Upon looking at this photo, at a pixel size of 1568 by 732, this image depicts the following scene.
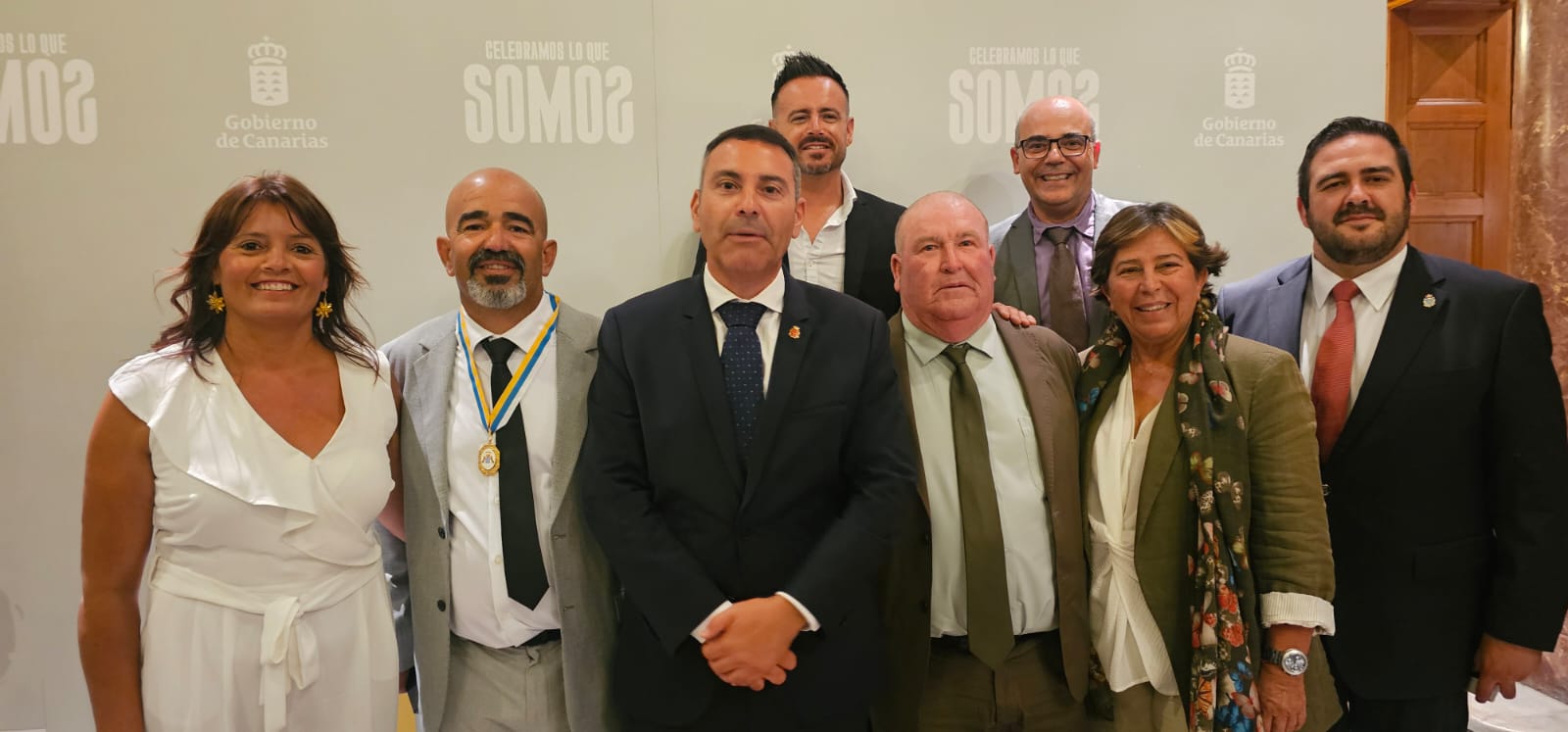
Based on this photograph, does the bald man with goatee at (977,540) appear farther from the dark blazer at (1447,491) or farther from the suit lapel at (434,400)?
the suit lapel at (434,400)

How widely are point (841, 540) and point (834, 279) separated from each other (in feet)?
4.70

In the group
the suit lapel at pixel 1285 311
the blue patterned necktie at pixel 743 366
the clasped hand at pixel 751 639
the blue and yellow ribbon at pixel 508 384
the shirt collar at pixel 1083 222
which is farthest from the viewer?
the shirt collar at pixel 1083 222

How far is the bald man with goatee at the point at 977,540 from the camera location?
87.2 inches

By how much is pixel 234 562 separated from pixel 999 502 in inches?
68.5

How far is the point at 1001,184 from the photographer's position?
3791mm

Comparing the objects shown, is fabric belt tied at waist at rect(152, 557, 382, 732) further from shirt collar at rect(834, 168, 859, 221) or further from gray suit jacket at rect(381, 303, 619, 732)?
shirt collar at rect(834, 168, 859, 221)

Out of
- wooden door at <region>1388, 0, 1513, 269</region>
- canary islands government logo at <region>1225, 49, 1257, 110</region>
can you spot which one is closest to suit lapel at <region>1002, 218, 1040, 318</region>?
canary islands government logo at <region>1225, 49, 1257, 110</region>

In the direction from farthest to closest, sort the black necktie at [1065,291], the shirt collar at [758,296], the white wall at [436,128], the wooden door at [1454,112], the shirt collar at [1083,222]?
1. the wooden door at [1454,112]
2. the white wall at [436,128]
3. the shirt collar at [1083,222]
4. the black necktie at [1065,291]
5. the shirt collar at [758,296]

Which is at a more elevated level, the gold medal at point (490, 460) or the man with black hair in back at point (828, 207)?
the man with black hair in back at point (828, 207)

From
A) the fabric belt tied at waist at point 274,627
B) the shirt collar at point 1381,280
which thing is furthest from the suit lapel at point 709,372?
the shirt collar at point 1381,280

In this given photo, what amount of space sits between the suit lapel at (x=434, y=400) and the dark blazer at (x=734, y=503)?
1.30 feet

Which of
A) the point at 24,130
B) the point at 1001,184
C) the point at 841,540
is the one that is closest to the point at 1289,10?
the point at 1001,184

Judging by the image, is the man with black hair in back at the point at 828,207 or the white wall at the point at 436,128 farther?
the white wall at the point at 436,128

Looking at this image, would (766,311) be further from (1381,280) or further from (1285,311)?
(1381,280)
